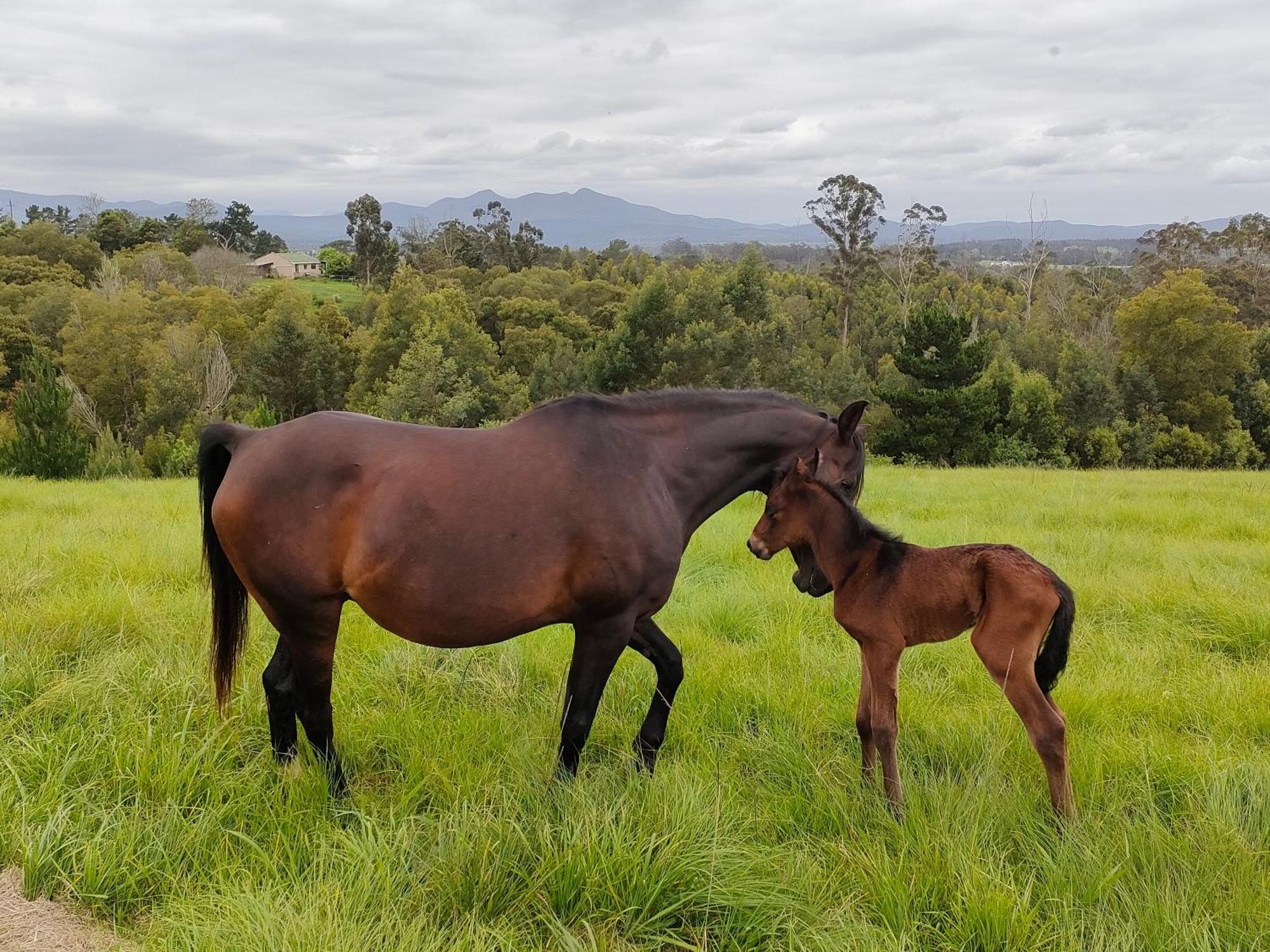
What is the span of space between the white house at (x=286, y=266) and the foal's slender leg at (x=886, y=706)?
91164mm

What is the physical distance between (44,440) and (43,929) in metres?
18.2

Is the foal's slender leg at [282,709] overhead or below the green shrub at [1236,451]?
overhead

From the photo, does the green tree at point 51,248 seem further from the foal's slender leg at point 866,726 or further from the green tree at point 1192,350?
the foal's slender leg at point 866,726

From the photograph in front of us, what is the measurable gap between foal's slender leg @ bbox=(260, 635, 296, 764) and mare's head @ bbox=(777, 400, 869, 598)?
250 centimetres

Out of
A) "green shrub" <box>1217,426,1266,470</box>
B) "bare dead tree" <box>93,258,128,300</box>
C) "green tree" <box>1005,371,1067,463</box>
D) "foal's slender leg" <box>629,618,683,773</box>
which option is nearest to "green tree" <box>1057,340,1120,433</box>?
"green tree" <box>1005,371,1067,463</box>

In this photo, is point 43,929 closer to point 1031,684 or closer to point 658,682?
point 658,682

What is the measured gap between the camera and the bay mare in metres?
3.42

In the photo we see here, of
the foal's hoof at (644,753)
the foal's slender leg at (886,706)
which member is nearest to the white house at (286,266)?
the foal's hoof at (644,753)

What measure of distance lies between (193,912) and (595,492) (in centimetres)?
207

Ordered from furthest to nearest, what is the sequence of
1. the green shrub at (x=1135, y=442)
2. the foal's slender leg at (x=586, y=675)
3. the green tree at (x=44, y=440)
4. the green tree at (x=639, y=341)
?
the green tree at (x=639, y=341) → the green shrub at (x=1135, y=442) → the green tree at (x=44, y=440) → the foal's slender leg at (x=586, y=675)

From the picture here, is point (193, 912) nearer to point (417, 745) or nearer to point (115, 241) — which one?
point (417, 745)

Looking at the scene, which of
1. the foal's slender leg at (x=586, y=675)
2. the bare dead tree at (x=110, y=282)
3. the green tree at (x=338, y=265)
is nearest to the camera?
the foal's slender leg at (x=586, y=675)

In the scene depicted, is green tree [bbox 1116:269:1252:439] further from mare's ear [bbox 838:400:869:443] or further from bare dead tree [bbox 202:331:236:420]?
bare dead tree [bbox 202:331:236:420]

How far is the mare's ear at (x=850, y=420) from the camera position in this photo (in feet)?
12.5
